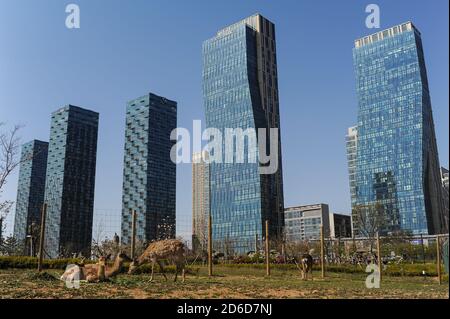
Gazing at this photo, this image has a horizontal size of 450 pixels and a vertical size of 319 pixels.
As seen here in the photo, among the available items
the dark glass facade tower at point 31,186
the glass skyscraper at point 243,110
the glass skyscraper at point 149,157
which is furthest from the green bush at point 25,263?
the glass skyscraper at point 243,110

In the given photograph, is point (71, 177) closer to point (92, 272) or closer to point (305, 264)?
point (305, 264)

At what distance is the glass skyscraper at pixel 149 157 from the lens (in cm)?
9925

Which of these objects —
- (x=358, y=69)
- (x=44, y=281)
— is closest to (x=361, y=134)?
(x=358, y=69)

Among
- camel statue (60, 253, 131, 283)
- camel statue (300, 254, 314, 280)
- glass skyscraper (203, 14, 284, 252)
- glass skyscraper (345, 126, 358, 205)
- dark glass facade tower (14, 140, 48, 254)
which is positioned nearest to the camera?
camel statue (60, 253, 131, 283)

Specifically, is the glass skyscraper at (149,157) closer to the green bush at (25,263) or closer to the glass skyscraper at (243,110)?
the glass skyscraper at (243,110)

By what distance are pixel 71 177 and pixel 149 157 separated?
1240 inches

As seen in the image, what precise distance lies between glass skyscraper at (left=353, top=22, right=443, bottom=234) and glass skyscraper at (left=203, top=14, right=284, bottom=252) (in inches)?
853

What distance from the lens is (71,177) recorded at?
73.4 metres

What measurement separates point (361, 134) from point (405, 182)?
16518mm

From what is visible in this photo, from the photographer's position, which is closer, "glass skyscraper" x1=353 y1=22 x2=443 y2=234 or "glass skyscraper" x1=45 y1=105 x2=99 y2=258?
"glass skyscraper" x1=45 y1=105 x2=99 y2=258

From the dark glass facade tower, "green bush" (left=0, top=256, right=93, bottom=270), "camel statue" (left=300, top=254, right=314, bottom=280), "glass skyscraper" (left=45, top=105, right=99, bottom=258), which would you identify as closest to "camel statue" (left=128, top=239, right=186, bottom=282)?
"camel statue" (left=300, top=254, right=314, bottom=280)

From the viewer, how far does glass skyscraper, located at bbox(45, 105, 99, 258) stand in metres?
67.9

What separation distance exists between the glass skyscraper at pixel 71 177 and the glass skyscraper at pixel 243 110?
33234 mm

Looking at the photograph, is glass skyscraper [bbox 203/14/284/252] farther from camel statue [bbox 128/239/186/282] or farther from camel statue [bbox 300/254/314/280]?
camel statue [bbox 128/239/186/282]
